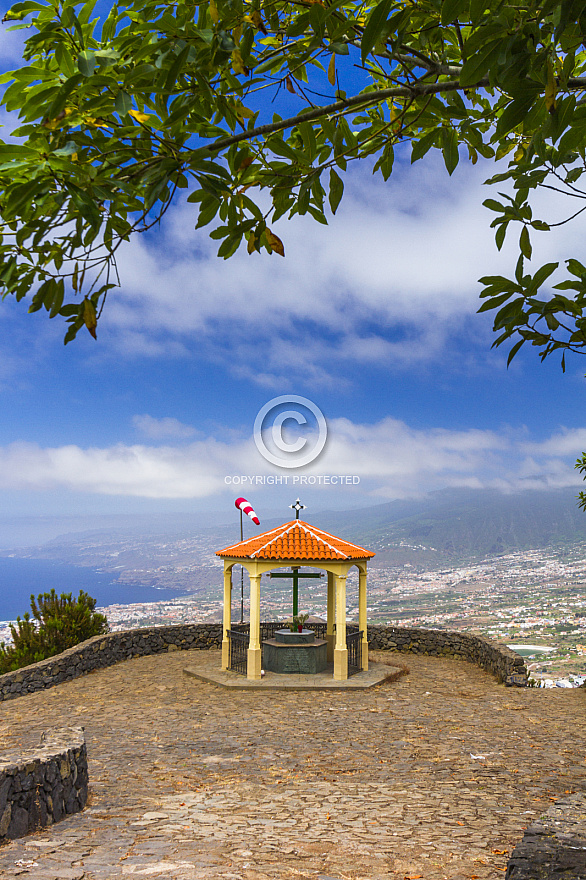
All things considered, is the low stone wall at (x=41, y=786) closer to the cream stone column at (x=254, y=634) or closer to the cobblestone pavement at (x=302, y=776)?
the cobblestone pavement at (x=302, y=776)

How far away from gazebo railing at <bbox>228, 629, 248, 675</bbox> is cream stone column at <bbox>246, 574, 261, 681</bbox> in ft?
1.57

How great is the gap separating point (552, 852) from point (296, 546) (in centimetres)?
1026

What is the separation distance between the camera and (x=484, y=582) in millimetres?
76688

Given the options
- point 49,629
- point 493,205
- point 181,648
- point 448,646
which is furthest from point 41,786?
point 448,646

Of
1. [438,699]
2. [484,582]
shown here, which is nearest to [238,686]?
[438,699]

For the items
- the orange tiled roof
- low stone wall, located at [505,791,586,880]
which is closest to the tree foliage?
low stone wall, located at [505,791,586,880]

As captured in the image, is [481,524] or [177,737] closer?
[177,737]

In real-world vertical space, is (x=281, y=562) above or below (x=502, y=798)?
above

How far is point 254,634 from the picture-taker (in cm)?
1289

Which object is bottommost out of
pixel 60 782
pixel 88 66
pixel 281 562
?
pixel 60 782

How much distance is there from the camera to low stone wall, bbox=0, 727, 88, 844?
4996 mm

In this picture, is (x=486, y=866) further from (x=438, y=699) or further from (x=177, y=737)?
(x=438, y=699)

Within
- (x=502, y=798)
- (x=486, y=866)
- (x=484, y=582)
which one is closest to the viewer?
(x=486, y=866)

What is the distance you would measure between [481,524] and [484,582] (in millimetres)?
74571
